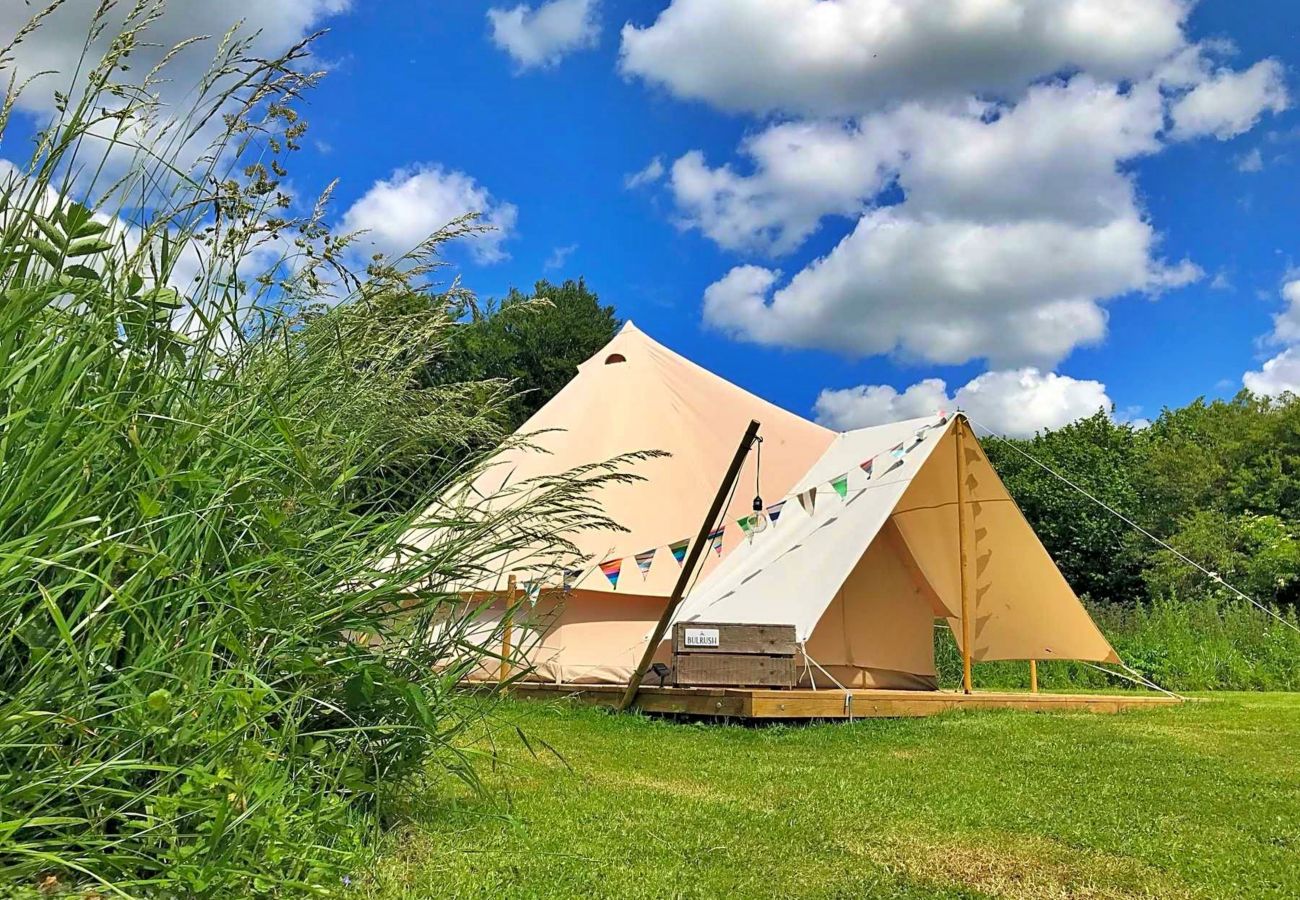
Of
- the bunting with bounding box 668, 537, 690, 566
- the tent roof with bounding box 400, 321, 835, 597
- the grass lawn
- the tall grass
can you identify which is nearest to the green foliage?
the tent roof with bounding box 400, 321, 835, 597

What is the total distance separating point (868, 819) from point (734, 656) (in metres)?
2.88

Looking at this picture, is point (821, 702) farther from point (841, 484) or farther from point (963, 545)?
point (963, 545)

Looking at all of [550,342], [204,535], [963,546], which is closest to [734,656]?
[963,546]

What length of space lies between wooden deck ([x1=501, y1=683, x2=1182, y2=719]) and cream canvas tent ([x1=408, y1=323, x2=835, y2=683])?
97 centimetres

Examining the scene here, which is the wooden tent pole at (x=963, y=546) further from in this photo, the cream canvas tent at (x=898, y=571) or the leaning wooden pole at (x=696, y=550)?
the leaning wooden pole at (x=696, y=550)

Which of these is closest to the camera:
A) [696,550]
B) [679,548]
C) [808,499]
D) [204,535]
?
[204,535]

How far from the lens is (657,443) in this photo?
881cm

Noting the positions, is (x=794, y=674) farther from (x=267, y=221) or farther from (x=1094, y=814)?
(x=267, y=221)

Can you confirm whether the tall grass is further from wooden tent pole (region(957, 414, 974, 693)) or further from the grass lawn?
wooden tent pole (region(957, 414, 974, 693))

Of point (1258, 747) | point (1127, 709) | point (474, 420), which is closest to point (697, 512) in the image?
point (1127, 709)

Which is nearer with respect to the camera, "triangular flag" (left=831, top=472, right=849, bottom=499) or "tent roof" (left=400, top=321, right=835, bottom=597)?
"triangular flag" (left=831, top=472, right=849, bottom=499)

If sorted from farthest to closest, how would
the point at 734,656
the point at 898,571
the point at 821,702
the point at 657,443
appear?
1. the point at 657,443
2. the point at 898,571
3. the point at 734,656
4. the point at 821,702

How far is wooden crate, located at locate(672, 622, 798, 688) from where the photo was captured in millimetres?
5715

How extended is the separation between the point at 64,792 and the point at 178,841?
197mm
